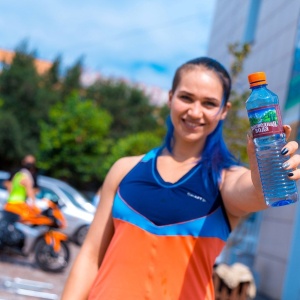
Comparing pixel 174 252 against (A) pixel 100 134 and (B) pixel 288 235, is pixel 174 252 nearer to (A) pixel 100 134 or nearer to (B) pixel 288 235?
(B) pixel 288 235

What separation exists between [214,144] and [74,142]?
29571mm

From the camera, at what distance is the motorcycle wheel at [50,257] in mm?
9812

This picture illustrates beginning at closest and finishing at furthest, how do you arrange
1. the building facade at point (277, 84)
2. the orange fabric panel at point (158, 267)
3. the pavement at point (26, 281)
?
the orange fabric panel at point (158, 267)
the pavement at point (26, 281)
the building facade at point (277, 84)

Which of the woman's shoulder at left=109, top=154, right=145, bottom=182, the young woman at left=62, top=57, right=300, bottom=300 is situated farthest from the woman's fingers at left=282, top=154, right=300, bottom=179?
the woman's shoulder at left=109, top=154, right=145, bottom=182

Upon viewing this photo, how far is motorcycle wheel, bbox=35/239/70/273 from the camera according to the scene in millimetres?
9812

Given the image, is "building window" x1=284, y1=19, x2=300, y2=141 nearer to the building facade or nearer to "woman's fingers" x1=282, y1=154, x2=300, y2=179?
the building facade

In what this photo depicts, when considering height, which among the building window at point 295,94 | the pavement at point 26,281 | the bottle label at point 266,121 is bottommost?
the pavement at point 26,281

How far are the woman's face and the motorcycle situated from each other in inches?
310

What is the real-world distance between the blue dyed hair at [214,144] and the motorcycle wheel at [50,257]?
790 centimetres

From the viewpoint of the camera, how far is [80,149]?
31.5 metres

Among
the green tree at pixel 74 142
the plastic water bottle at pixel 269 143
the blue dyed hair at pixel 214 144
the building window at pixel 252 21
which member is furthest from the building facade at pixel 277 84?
the green tree at pixel 74 142

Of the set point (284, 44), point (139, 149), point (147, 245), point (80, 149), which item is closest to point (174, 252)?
point (147, 245)

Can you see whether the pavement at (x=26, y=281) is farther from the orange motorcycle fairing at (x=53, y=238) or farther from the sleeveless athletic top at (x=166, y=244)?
the sleeveless athletic top at (x=166, y=244)

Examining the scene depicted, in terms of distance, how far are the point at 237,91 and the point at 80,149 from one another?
816 inches
